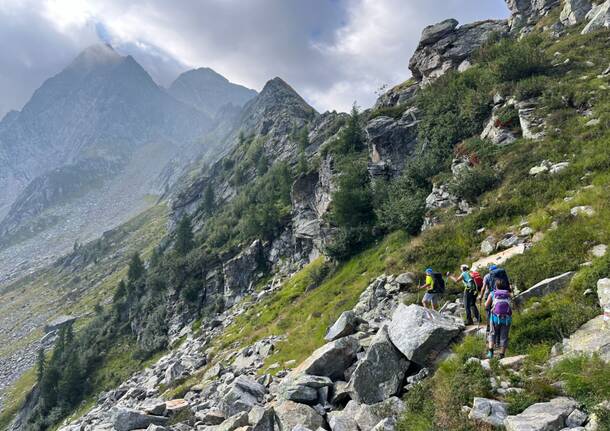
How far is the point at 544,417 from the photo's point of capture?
24.1 ft

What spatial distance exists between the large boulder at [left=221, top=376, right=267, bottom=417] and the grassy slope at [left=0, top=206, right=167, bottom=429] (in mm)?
54764

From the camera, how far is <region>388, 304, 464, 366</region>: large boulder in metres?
11.5

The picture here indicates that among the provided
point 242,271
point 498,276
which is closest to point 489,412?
point 498,276

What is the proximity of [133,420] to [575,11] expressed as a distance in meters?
58.8

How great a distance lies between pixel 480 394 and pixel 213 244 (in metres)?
71.1

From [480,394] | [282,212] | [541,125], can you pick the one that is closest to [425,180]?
[541,125]

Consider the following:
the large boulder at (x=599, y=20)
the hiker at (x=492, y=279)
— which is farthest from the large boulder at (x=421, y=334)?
the large boulder at (x=599, y=20)

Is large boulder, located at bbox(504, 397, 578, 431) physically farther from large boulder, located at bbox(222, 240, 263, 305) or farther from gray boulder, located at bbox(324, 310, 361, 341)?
large boulder, located at bbox(222, 240, 263, 305)

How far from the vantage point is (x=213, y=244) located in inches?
3007

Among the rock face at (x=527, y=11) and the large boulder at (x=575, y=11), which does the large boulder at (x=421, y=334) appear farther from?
the rock face at (x=527, y=11)

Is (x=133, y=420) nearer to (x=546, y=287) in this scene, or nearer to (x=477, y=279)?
(x=477, y=279)

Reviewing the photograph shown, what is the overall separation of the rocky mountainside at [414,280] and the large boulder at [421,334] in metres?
0.06

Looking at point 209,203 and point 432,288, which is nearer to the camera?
point 432,288

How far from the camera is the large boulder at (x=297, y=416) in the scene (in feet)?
36.7
